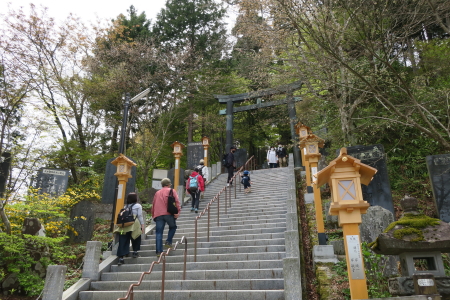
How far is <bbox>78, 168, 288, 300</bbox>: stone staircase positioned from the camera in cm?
573

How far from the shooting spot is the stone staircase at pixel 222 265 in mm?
5730

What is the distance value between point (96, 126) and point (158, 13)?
454 inches

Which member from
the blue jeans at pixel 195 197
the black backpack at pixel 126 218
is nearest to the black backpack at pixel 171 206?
the black backpack at pixel 126 218

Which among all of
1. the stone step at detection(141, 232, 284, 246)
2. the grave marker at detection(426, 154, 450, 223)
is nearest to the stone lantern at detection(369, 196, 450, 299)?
the stone step at detection(141, 232, 284, 246)

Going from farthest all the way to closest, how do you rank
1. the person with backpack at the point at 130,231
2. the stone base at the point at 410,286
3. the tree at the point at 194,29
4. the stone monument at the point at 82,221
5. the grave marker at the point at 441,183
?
the tree at the point at 194,29, the stone monument at the point at 82,221, the grave marker at the point at 441,183, the person with backpack at the point at 130,231, the stone base at the point at 410,286

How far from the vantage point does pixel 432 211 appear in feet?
31.1

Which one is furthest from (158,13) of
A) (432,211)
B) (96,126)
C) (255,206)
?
(432,211)

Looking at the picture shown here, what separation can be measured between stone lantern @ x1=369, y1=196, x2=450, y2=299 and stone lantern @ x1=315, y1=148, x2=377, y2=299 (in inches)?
13.9

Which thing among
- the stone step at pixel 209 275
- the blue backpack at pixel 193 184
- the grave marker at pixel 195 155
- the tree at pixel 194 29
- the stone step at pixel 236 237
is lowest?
the stone step at pixel 209 275

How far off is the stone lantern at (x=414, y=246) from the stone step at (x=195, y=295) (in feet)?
6.19

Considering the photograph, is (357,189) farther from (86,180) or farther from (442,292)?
(86,180)

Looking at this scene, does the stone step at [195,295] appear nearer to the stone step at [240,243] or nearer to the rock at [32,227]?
the stone step at [240,243]

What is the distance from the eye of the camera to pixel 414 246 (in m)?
4.23

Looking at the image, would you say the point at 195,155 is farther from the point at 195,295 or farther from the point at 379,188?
the point at 195,295
